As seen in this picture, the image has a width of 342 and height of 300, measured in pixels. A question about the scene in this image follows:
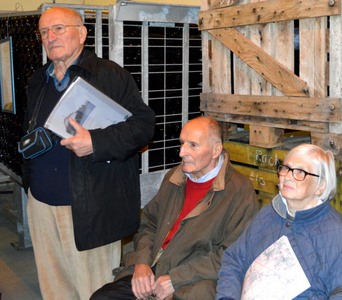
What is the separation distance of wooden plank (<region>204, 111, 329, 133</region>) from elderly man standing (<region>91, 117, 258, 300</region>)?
0.56 m

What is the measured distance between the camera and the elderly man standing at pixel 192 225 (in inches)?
104

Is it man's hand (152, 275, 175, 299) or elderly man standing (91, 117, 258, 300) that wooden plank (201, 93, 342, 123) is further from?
man's hand (152, 275, 175, 299)

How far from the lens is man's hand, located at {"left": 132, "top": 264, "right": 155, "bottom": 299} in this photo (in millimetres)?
2738

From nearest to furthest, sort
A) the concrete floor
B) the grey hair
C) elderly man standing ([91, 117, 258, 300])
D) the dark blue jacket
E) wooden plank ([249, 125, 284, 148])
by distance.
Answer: the dark blue jacket < the grey hair < elderly man standing ([91, 117, 258, 300]) < wooden plank ([249, 125, 284, 148]) < the concrete floor

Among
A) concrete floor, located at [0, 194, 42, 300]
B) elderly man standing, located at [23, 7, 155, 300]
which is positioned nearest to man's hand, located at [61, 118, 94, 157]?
elderly man standing, located at [23, 7, 155, 300]

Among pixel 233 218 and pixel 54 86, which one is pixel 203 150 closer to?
pixel 233 218

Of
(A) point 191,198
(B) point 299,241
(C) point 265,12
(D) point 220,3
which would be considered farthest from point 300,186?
(D) point 220,3

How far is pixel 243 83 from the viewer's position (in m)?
3.55

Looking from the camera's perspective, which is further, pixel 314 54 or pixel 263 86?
pixel 263 86

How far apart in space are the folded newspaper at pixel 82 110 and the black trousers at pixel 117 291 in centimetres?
81

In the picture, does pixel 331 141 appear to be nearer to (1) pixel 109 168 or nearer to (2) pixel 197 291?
(2) pixel 197 291

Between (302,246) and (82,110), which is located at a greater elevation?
(82,110)

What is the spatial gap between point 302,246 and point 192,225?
0.68 m

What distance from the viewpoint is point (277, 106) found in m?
3.27
